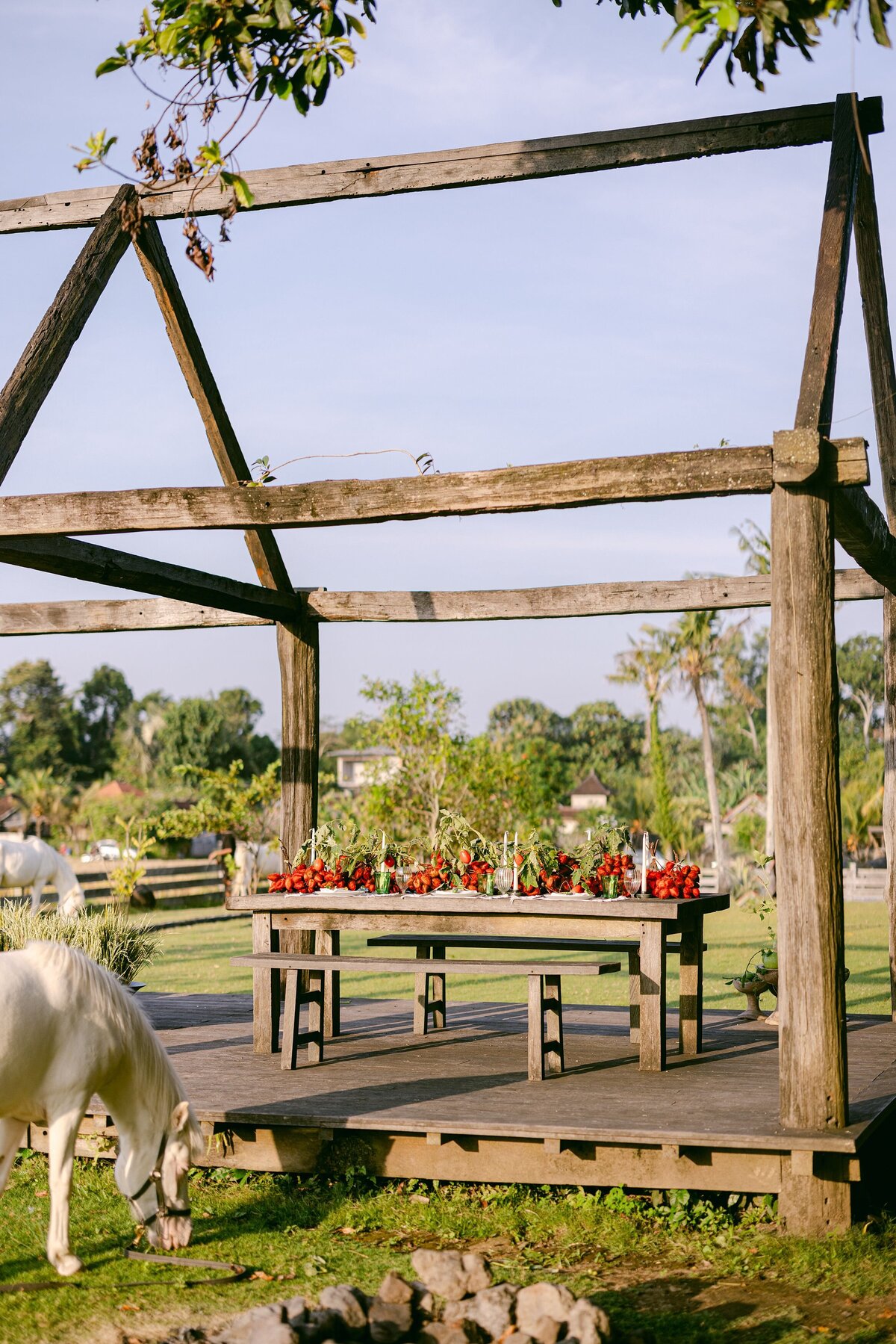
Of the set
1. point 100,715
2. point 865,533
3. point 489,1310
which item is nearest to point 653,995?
point 865,533

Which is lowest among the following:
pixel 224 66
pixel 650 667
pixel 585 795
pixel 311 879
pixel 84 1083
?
pixel 84 1083

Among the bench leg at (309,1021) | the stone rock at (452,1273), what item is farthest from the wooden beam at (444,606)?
the stone rock at (452,1273)

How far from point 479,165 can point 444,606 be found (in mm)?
2893

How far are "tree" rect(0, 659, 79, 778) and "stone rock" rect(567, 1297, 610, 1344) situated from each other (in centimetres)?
→ 4976

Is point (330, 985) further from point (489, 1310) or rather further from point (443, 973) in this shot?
point (489, 1310)

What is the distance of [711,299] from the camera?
968cm

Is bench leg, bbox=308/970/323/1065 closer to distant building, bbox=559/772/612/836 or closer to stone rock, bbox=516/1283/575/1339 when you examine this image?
stone rock, bbox=516/1283/575/1339

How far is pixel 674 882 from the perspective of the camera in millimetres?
6922

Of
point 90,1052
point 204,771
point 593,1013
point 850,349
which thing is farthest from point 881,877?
point 90,1052

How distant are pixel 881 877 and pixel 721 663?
61.1ft

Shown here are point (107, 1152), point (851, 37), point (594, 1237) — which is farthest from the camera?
point (107, 1152)

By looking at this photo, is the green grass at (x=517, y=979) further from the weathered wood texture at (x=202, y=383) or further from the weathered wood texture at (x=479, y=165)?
the weathered wood texture at (x=479, y=165)

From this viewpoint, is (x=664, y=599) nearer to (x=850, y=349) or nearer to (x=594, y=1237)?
(x=850, y=349)

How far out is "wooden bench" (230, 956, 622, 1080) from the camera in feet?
21.6
